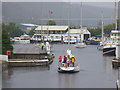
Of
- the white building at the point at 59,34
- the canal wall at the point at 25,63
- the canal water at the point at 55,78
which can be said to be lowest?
the canal water at the point at 55,78

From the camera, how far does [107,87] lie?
787 inches

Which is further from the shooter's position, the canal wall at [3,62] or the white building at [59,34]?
the white building at [59,34]

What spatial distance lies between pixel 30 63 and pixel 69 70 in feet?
13.3

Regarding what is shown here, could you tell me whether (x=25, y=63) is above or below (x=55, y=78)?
above

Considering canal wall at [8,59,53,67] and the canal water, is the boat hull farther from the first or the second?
canal wall at [8,59,53,67]

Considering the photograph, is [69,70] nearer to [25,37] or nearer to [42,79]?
[42,79]

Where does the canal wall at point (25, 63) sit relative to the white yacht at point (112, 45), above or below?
below

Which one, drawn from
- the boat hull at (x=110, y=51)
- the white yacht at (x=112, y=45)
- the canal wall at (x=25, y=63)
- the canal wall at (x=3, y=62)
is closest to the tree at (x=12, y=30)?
the white yacht at (x=112, y=45)

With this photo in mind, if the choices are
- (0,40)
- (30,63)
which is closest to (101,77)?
(30,63)

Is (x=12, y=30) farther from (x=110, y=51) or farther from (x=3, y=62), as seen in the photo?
(x=3, y=62)

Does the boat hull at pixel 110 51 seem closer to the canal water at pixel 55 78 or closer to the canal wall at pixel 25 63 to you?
the canal water at pixel 55 78

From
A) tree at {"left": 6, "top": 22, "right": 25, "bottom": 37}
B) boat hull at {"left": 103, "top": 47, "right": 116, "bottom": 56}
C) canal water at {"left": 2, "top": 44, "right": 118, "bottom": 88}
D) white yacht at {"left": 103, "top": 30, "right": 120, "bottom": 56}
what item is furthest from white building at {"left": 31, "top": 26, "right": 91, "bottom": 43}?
canal water at {"left": 2, "top": 44, "right": 118, "bottom": 88}

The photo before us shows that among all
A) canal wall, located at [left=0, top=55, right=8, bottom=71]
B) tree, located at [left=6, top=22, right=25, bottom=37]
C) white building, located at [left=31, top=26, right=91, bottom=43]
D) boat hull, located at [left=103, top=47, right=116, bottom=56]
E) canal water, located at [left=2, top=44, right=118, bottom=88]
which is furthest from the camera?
tree, located at [left=6, top=22, right=25, bottom=37]

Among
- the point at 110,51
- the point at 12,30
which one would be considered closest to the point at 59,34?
the point at 12,30
